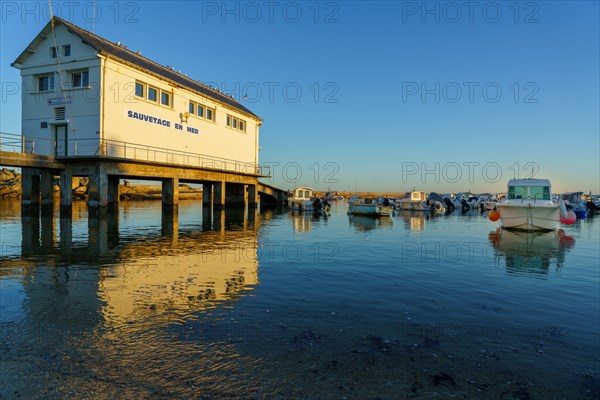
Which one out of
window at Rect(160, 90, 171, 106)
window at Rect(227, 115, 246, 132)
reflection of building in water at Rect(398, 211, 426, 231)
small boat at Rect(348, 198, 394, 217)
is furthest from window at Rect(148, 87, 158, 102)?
reflection of building in water at Rect(398, 211, 426, 231)

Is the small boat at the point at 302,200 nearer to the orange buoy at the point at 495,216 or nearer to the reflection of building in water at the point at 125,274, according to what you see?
the orange buoy at the point at 495,216

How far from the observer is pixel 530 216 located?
2731 cm

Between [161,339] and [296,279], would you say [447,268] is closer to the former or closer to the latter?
[296,279]

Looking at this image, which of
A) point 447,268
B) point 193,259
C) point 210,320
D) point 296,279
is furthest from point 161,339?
point 447,268

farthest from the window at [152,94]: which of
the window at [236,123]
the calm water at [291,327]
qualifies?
the calm water at [291,327]

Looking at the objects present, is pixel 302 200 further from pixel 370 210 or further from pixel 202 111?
pixel 202 111

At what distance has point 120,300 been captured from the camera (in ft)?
26.9

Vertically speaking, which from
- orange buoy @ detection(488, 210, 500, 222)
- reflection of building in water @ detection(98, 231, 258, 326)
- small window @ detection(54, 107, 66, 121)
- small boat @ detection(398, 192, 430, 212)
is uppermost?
small window @ detection(54, 107, 66, 121)

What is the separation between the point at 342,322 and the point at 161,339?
131 inches

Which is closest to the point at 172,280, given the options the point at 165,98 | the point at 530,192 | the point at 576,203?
the point at 165,98

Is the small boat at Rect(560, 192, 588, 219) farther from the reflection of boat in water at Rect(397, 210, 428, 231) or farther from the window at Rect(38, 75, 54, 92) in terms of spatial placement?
the window at Rect(38, 75, 54, 92)

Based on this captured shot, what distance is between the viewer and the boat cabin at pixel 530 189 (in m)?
28.3

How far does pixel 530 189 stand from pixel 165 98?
31.7 m

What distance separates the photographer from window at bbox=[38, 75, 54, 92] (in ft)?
98.1
